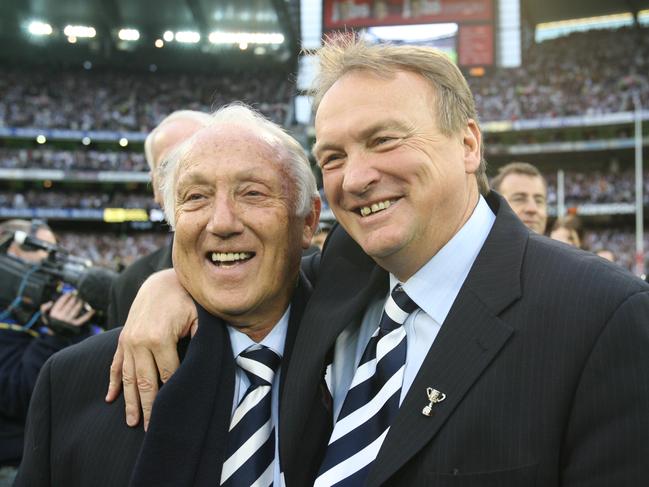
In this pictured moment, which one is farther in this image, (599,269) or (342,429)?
(342,429)

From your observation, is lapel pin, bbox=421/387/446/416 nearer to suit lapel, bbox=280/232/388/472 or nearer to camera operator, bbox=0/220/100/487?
suit lapel, bbox=280/232/388/472

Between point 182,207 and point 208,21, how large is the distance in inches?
1458

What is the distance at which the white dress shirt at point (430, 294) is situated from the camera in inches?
73.6

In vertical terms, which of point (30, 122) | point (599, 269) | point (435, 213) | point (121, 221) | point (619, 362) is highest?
point (30, 122)

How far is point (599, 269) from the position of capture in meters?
1.69

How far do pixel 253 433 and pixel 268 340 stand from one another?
0.30 m

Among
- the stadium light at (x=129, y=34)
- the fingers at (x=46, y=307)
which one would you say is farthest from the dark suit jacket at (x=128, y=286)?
the stadium light at (x=129, y=34)

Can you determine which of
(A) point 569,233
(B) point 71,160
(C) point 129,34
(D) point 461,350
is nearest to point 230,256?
(D) point 461,350

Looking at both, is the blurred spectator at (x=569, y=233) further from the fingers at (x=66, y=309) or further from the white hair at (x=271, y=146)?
the white hair at (x=271, y=146)

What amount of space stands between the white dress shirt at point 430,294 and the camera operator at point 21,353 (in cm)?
212

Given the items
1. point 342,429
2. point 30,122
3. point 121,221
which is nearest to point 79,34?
point 30,122

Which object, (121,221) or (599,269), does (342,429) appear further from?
(121,221)

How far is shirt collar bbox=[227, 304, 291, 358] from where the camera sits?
2.08 m

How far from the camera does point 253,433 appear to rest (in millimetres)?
1924
